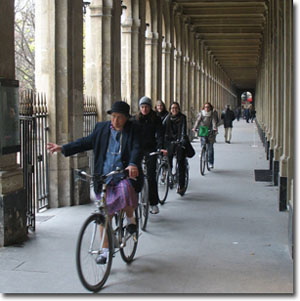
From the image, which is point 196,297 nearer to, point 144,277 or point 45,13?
point 144,277

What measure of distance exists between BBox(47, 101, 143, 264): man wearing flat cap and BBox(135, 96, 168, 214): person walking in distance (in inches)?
94.8

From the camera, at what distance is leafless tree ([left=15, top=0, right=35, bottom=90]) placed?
2533 cm

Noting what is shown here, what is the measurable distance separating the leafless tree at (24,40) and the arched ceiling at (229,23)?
22.6 feet

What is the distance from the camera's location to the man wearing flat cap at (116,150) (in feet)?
18.6

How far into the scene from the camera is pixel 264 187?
1176 cm

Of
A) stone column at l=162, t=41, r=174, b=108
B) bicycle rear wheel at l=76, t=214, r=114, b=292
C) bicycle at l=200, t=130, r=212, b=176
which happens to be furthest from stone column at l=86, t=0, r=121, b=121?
stone column at l=162, t=41, r=174, b=108

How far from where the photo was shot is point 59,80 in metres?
9.20

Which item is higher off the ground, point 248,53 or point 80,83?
point 248,53

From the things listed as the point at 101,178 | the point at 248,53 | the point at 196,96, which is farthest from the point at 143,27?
the point at 248,53

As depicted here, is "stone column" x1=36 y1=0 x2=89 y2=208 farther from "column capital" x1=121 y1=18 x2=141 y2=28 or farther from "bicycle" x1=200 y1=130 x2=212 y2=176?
"column capital" x1=121 y1=18 x2=141 y2=28

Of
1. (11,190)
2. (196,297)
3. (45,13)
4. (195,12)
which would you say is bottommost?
(196,297)

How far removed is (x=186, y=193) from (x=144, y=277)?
5.45m

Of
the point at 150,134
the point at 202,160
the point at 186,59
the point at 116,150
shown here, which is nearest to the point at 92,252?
the point at 116,150

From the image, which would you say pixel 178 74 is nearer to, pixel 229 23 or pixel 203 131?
pixel 229 23
